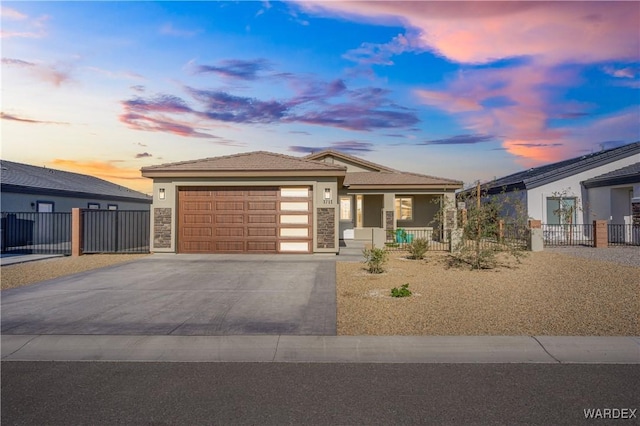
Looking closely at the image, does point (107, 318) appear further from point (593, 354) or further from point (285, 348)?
point (593, 354)

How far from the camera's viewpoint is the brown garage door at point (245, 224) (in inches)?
709

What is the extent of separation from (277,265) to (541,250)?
41.6ft

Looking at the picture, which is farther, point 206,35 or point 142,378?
point 206,35

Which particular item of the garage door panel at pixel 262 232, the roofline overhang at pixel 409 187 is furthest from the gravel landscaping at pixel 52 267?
the roofline overhang at pixel 409 187

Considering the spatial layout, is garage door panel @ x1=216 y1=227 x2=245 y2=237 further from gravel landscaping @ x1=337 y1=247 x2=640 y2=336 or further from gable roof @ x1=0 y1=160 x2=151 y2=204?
gable roof @ x1=0 y1=160 x2=151 y2=204

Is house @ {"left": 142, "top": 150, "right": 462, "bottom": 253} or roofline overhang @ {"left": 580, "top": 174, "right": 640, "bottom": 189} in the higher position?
roofline overhang @ {"left": 580, "top": 174, "right": 640, "bottom": 189}

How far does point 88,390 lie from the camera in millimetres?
4988

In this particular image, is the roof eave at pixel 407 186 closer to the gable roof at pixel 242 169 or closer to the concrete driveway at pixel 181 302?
the gable roof at pixel 242 169

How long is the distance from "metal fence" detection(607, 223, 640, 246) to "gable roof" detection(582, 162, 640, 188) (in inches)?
89.2

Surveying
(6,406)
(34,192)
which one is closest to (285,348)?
(6,406)

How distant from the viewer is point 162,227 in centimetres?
1800

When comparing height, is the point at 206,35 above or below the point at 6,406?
above

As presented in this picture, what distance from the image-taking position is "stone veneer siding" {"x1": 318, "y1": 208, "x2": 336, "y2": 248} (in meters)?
17.9

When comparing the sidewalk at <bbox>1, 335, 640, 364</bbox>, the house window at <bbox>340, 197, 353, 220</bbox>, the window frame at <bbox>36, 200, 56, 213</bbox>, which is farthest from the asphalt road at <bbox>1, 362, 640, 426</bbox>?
the window frame at <bbox>36, 200, 56, 213</bbox>
